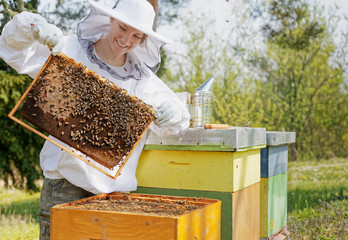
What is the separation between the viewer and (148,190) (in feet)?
9.12

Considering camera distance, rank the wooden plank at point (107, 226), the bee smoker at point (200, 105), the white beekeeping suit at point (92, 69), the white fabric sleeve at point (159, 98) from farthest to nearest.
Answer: the bee smoker at point (200, 105), the white fabric sleeve at point (159, 98), the white beekeeping suit at point (92, 69), the wooden plank at point (107, 226)

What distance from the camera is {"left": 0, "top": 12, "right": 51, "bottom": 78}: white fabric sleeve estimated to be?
2.10 meters

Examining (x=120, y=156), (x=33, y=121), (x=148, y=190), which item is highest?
(x=33, y=121)

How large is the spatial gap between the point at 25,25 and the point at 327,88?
13.6m

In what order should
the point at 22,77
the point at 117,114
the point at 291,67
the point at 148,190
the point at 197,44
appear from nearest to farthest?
the point at 117,114 → the point at 148,190 → the point at 22,77 → the point at 197,44 → the point at 291,67

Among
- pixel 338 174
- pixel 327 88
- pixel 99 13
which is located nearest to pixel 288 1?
pixel 327 88

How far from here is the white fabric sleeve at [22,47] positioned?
2.10 meters

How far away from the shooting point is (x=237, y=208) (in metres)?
2.55

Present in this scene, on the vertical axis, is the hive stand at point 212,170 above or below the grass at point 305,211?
above

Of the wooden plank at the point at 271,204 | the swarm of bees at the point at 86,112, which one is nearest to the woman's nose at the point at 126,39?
the swarm of bees at the point at 86,112

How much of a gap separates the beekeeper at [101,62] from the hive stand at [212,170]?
15 centimetres

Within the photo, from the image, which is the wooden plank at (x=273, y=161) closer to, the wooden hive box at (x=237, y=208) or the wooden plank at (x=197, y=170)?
the wooden hive box at (x=237, y=208)

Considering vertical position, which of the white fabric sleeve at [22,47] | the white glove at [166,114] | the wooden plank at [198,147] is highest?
the white fabric sleeve at [22,47]

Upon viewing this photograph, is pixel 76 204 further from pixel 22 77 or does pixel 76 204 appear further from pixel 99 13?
pixel 22 77
